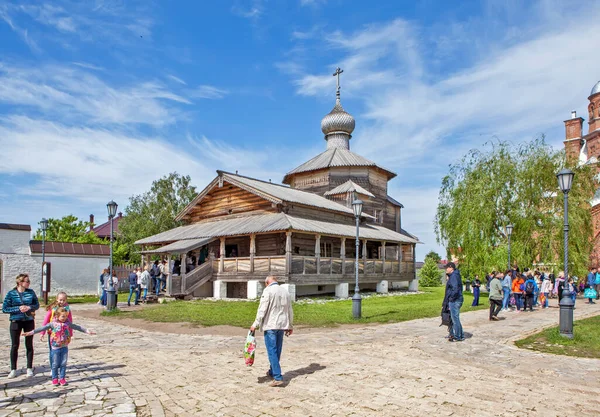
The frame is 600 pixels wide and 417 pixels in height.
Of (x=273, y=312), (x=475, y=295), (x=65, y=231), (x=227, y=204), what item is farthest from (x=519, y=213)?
(x=65, y=231)

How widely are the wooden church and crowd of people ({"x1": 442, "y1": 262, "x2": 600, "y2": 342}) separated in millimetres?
8280

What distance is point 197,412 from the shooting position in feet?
19.4

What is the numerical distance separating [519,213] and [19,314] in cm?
2661

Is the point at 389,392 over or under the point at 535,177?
under

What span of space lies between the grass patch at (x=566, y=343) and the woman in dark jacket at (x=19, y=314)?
987 cm

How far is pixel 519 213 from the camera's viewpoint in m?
27.8

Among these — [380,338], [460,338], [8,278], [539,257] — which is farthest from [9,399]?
[539,257]

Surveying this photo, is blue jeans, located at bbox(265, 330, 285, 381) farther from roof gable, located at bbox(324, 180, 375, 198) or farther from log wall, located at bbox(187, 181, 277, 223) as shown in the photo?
roof gable, located at bbox(324, 180, 375, 198)

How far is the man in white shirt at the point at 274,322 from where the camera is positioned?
23.8 feet

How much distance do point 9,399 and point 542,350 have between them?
9856 millimetres

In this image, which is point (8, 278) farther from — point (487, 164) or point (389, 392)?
point (487, 164)

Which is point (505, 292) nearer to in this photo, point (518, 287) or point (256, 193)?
point (518, 287)

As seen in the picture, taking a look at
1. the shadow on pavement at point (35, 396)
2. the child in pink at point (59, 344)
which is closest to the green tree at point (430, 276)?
the child in pink at point (59, 344)

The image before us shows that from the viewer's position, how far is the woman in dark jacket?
25.5ft
